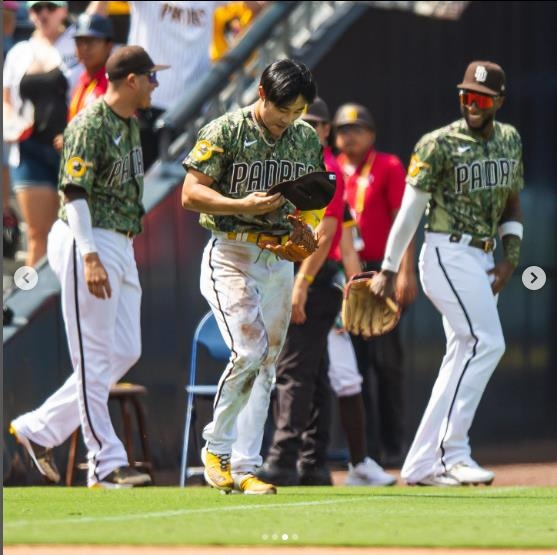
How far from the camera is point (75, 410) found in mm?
9766

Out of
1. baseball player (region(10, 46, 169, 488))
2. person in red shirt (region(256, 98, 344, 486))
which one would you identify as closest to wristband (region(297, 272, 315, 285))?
person in red shirt (region(256, 98, 344, 486))

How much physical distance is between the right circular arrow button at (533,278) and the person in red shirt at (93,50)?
13.0ft

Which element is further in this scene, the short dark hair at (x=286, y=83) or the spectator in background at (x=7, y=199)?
the spectator in background at (x=7, y=199)

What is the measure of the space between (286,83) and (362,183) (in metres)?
3.64

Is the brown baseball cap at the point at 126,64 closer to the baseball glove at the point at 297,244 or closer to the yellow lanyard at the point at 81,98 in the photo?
the yellow lanyard at the point at 81,98

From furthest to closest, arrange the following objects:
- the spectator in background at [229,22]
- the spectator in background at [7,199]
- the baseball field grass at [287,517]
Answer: the spectator in background at [229,22] < the spectator in background at [7,199] < the baseball field grass at [287,517]

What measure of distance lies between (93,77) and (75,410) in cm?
236

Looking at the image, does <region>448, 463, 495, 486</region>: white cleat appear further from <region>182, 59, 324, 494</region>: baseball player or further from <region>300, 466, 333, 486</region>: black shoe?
<region>182, 59, 324, 494</region>: baseball player

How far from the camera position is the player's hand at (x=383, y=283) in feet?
32.7

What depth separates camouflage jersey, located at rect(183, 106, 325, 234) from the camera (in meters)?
8.37

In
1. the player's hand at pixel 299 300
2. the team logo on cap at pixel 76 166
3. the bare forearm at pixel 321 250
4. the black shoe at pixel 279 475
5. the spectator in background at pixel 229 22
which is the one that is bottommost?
the black shoe at pixel 279 475

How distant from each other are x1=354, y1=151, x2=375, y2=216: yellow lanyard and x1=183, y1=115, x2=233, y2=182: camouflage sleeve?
3.41 meters

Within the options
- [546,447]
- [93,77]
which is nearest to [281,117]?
[93,77]

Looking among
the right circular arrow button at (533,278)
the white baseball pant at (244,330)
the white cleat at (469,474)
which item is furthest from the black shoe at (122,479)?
the right circular arrow button at (533,278)
